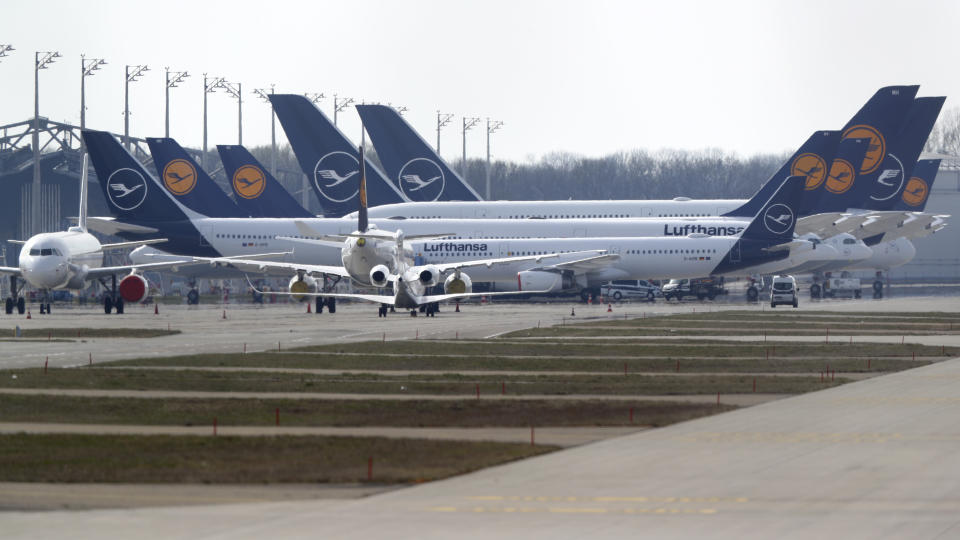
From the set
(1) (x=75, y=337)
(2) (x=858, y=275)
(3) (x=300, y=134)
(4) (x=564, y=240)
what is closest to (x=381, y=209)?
(3) (x=300, y=134)

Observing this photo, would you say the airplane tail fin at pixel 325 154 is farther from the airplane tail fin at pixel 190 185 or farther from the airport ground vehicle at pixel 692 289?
the airport ground vehicle at pixel 692 289

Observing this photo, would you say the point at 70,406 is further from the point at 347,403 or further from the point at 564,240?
the point at 564,240

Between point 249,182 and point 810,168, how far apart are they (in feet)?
136

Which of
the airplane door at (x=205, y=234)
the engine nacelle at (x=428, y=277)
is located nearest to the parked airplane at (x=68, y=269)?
the airplane door at (x=205, y=234)

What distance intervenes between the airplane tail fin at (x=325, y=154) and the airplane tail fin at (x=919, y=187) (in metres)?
44.6

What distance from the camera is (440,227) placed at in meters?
87.4

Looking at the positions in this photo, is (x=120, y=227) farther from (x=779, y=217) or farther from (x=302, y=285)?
(x=779, y=217)

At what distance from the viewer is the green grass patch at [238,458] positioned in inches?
733

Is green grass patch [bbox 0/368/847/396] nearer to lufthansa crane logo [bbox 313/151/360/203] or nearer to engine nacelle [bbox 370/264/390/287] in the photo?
engine nacelle [bbox 370/264/390/287]

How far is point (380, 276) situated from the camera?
6266 centimetres

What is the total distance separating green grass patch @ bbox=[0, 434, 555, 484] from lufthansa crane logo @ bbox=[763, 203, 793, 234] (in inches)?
2566

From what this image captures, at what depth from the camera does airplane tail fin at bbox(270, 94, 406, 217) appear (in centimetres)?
10194

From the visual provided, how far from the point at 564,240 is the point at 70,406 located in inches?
2386

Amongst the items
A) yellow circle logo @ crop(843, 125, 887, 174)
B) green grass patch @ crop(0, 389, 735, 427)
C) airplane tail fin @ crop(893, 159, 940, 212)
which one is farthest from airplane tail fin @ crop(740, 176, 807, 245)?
green grass patch @ crop(0, 389, 735, 427)
